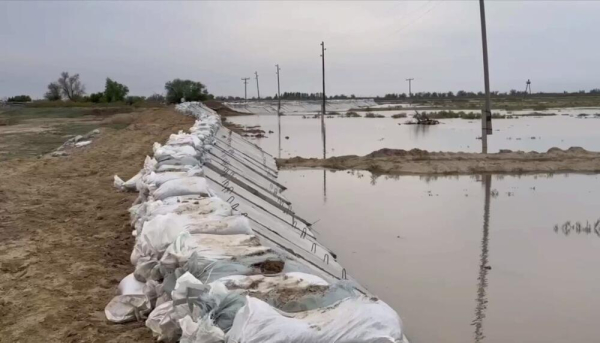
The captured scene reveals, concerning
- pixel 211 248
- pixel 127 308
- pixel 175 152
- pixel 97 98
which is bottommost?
pixel 127 308

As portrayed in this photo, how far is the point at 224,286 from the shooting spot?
8.38 feet

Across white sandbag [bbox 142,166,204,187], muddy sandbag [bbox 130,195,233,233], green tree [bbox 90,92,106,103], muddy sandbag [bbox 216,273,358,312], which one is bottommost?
muddy sandbag [bbox 216,273,358,312]

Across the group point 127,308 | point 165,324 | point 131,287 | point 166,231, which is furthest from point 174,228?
point 165,324

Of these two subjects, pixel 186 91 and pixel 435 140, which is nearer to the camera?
pixel 435 140

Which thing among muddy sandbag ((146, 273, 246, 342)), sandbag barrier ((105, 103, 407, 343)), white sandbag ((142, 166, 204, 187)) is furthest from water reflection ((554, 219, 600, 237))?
muddy sandbag ((146, 273, 246, 342))

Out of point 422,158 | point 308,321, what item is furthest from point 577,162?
point 308,321

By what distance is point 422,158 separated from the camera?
512 inches

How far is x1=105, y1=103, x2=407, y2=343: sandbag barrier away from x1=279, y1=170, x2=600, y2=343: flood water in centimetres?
87

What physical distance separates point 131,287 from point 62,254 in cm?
118

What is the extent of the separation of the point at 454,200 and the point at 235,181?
377cm

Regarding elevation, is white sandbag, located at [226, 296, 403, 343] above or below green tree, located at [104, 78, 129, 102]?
below

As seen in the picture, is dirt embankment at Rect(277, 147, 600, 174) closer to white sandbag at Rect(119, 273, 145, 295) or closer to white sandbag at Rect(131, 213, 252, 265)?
white sandbag at Rect(131, 213, 252, 265)

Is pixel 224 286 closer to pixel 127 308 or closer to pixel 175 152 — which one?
pixel 127 308

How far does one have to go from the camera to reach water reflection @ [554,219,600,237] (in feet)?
22.2
